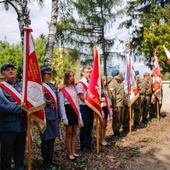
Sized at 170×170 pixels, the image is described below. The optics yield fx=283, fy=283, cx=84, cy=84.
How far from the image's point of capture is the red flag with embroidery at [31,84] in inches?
159

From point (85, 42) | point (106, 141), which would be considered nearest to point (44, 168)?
point (106, 141)

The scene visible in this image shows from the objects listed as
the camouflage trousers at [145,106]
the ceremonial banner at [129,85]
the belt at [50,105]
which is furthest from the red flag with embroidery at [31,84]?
the camouflage trousers at [145,106]

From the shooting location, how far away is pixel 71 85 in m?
5.52

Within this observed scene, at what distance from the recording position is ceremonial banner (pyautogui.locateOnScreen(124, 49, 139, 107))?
8.32 metres

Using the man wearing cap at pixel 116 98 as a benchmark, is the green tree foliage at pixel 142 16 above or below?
above

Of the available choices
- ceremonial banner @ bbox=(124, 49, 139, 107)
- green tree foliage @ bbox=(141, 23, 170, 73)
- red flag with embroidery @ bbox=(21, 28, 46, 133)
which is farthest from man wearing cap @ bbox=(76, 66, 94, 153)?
green tree foliage @ bbox=(141, 23, 170, 73)

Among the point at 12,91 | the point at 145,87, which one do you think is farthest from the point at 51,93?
the point at 145,87

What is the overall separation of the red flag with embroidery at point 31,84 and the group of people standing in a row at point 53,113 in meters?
0.13

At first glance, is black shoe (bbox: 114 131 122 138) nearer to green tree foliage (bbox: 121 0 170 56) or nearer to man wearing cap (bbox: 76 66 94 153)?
man wearing cap (bbox: 76 66 94 153)

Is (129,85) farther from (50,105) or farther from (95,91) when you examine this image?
(50,105)

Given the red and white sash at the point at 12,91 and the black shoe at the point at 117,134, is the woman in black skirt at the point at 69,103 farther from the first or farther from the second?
the black shoe at the point at 117,134

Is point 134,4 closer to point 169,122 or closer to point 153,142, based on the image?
point 169,122

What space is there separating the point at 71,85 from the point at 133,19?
64.8ft

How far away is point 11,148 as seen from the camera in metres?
4.08
